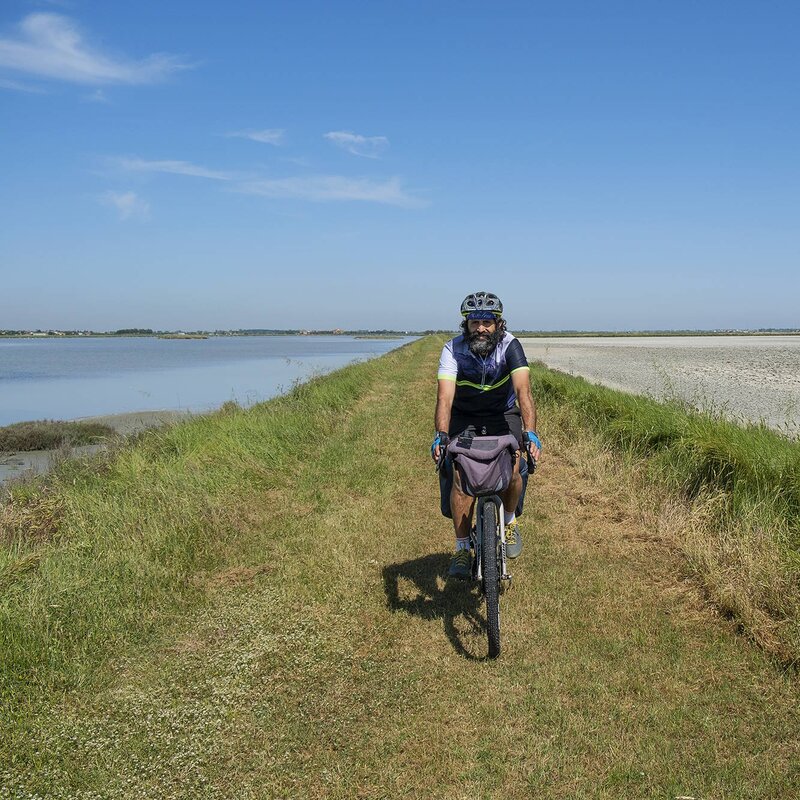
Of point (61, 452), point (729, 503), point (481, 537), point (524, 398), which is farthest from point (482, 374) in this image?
point (61, 452)

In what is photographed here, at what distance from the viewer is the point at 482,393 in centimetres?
459

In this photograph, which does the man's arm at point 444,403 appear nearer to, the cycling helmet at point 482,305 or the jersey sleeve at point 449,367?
the jersey sleeve at point 449,367

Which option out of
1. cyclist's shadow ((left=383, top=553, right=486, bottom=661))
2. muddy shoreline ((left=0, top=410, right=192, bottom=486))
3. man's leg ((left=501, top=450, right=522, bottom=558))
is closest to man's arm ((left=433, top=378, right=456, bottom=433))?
man's leg ((left=501, top=450, right=522, bottom=558))

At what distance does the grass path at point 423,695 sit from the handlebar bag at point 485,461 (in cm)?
113

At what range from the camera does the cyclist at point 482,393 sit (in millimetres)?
4453

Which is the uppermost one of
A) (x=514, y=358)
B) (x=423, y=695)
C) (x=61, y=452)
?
(x=514, y=358)

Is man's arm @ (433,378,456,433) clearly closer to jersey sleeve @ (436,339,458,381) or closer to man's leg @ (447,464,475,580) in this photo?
jersey sleeve @ (436,339,458,381)

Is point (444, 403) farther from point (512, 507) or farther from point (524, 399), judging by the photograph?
point (512, 507)

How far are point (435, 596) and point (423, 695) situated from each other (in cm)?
141

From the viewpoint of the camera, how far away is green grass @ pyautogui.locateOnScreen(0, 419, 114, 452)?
16625 mm

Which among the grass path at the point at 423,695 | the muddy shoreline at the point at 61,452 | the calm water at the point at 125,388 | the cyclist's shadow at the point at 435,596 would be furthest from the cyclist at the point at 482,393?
the calm water at the point at 125,388

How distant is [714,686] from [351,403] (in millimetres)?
12807

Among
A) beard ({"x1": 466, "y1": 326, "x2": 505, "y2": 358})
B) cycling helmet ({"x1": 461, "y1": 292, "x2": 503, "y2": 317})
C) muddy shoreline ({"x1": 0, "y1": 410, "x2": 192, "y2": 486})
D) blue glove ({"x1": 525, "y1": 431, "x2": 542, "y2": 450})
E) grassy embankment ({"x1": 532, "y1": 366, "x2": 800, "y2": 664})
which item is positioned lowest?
muddy shoreline ({"x1": 0, "y1": 410, "x2": 192, "y2": 486})

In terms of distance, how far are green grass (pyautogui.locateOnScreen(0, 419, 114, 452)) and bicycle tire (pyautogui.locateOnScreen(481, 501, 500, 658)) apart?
1470 centimetres
